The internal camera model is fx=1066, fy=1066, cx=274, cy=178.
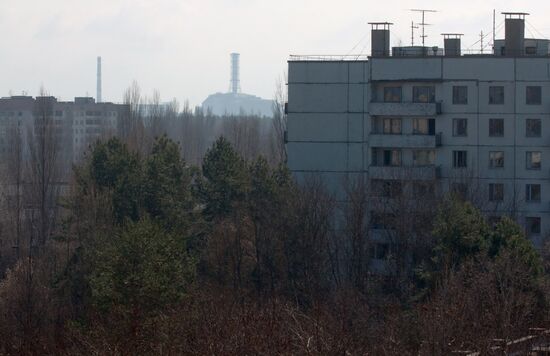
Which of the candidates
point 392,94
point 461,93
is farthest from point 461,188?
point 392,94

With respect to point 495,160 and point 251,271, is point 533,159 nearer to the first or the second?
point 495,160

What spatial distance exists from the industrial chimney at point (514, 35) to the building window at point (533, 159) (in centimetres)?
350

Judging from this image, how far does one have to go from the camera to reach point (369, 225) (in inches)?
1430

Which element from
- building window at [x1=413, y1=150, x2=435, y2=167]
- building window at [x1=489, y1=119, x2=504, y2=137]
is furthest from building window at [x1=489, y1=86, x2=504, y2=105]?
building window at [x1=413, y1=150, x2=435, y2=167]

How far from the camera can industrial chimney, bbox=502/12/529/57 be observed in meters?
37.0

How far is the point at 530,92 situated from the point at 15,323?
742 inches

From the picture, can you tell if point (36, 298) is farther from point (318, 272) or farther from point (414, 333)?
point (414, 333)

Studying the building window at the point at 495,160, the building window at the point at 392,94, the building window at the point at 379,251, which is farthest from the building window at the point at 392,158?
the building window at the point at 495,160

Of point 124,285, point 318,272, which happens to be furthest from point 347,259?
point 124,285

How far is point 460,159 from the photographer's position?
3753 centimetres

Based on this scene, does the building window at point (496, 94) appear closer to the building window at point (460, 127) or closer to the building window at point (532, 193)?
the building window at point (460, 127)

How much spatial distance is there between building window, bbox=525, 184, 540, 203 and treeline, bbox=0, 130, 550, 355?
4152 mm

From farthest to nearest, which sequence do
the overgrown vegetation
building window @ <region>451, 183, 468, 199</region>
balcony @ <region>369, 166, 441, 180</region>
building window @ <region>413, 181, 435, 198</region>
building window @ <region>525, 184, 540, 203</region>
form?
1. building window @ <region>525, 184, 540, 203</region>
2. balcony @ <region>369, 166, 441, 180</region>
3. building window @ <region>451, 183, 468, 199</region>
4. building window @ <region>413, 181, 435, 198</region>
5. the overgrown vegetation

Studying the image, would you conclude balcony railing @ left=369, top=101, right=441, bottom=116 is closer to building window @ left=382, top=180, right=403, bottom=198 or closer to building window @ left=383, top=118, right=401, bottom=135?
building window @ left=383, top=118, right=401, bottom=135
